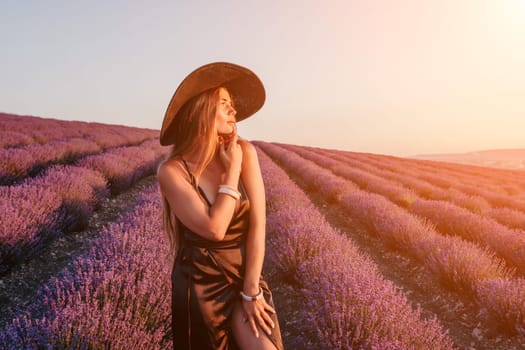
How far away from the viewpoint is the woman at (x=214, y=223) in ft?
3.99

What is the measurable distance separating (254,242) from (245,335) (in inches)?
13.7

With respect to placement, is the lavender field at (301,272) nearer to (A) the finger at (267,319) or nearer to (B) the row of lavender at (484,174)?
(A) the finger at (267,319)

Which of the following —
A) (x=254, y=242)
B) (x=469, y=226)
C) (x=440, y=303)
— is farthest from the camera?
(x=469, y=226)

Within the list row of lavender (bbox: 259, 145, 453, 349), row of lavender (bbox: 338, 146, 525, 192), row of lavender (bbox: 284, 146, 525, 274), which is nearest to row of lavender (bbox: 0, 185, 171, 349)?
row of lavender (bbox: 259, 145, 453, 349)

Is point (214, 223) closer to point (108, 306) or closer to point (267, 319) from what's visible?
point (267, 319)

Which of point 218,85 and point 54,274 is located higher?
point 218,85

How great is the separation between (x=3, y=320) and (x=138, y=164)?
6.19m

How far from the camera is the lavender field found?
1979mm

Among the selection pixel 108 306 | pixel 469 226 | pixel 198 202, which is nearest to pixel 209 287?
pixel 198 202

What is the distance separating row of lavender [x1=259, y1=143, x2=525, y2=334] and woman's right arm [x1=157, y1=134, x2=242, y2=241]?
9.21 feet

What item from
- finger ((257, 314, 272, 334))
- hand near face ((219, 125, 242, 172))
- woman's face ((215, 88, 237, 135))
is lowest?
finger ((257, 314, 272, 334))


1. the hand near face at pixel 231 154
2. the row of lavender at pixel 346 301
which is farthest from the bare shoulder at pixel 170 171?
the row of lavender at pixel 346 301

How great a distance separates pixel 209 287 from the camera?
1266mm

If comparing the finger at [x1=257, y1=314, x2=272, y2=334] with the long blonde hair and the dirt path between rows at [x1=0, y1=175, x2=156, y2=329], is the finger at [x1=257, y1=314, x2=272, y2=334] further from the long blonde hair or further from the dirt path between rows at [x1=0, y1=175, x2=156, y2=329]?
the dirt path between rows at [x1=0, y1=175, x2=156, y2=329]
